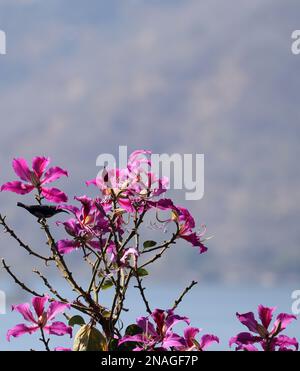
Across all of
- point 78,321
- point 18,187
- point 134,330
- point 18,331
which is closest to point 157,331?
point 134,330

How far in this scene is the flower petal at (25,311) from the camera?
175 inches

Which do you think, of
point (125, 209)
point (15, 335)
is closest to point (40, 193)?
point (125, 209)

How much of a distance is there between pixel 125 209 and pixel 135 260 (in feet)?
1.04

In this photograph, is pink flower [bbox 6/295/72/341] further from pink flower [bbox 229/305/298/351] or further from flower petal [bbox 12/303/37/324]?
pink flower [bbox 229/305/298/351]

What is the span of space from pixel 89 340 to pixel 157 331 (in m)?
0.40

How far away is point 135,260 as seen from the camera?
15.0ft

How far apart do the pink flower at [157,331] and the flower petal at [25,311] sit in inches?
21.9

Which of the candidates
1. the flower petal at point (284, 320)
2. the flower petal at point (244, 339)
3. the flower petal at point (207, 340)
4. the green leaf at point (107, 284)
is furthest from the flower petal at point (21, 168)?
the flower petal at point (284, 320)

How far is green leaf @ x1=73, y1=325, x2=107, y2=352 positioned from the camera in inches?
171

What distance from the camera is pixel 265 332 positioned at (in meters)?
4.44
